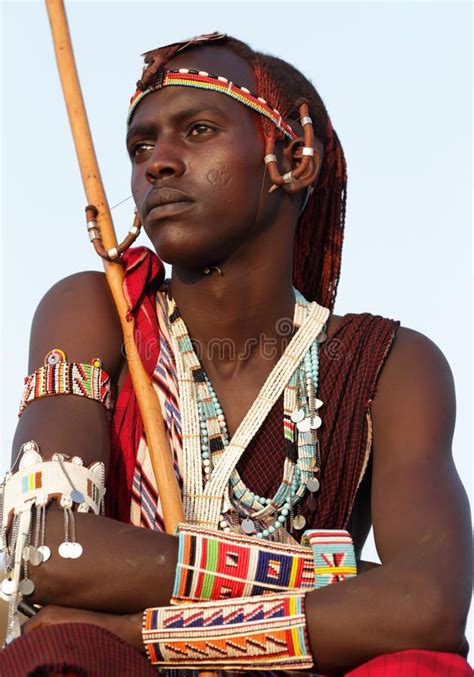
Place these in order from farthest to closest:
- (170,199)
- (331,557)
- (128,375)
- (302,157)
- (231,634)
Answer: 1. (302,157)
2. (128,375)
3. (170,199)
4. (331,557)
5. (231,634)

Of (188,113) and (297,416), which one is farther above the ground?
(188,113)

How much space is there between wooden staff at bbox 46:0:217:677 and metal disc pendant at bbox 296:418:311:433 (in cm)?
63

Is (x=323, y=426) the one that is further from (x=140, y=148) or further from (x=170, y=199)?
(x=140, y=148)

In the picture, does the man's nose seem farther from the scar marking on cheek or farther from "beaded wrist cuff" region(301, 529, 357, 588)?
"beaded wrist cuff" region(301, 529, 357, 588)

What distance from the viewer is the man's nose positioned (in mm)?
5219

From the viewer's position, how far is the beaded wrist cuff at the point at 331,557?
4562 mm

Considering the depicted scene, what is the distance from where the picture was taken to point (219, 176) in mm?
5258

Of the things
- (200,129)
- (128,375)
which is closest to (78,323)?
(128,375)

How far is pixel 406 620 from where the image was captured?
425 centimetres

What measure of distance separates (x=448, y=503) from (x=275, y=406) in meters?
1.03

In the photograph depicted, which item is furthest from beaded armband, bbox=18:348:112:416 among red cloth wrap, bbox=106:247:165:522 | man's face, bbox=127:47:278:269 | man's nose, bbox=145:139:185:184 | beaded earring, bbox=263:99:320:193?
beaded earring, bbox=263:99:320:193

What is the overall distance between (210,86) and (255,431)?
1.58 metres

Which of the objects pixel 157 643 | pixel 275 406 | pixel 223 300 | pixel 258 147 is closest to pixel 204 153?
pixel 258 147

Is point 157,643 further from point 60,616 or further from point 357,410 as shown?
point 357,410
